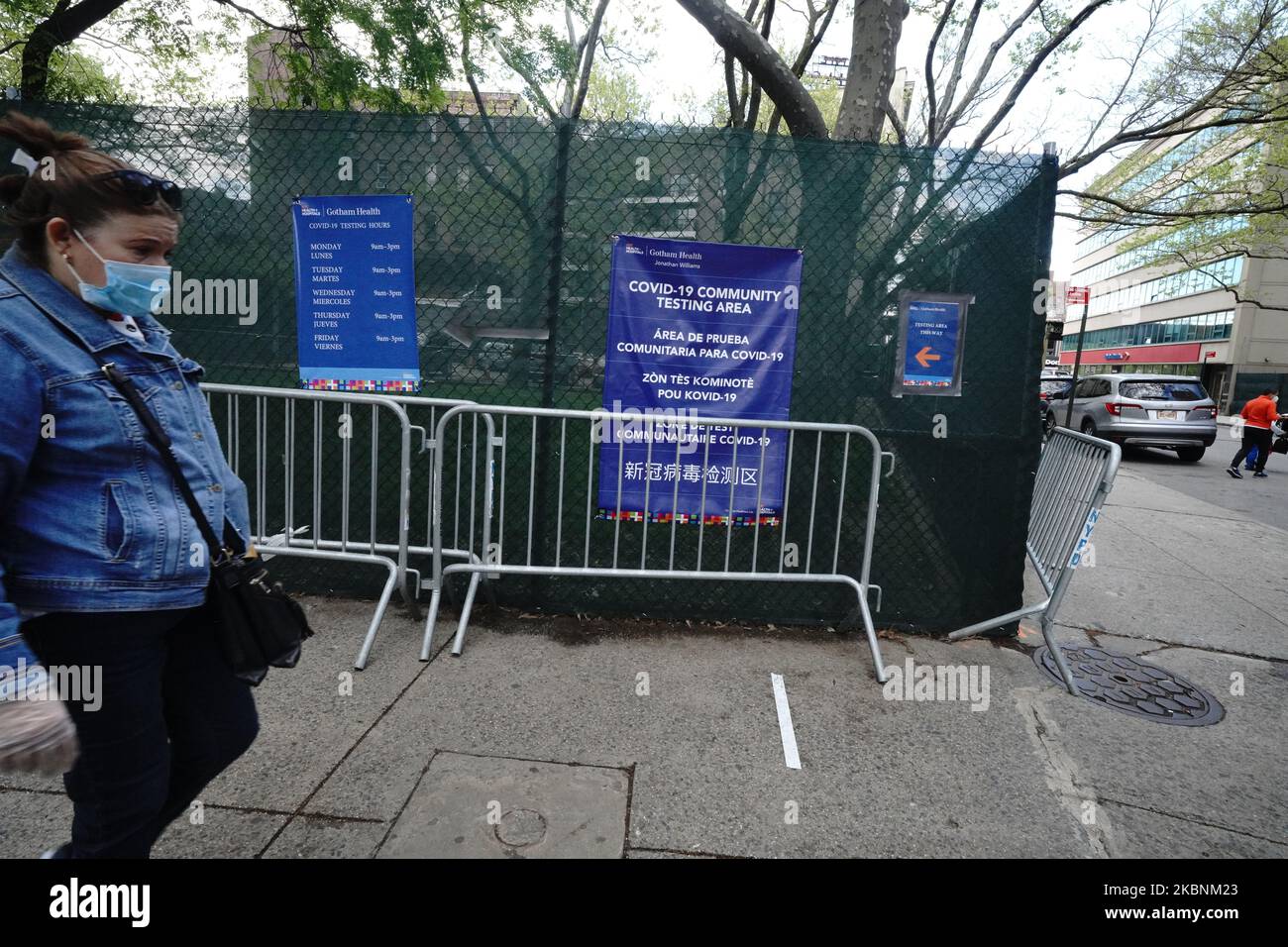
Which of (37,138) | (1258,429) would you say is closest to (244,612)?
(37,138)

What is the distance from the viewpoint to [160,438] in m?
1.64

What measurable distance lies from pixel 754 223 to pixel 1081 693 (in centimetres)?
328

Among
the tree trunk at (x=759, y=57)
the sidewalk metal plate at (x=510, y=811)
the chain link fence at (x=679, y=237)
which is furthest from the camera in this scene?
the tree trunk at (x=759, y=57)

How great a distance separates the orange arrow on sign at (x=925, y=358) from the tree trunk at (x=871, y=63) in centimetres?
304

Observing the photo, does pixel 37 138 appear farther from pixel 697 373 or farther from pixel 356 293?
pixel 697 373

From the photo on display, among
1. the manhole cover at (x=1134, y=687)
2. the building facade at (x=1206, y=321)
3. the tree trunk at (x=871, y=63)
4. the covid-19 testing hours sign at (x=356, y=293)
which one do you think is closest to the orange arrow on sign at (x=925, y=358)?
the manhole cover at (x=1134, y=687)

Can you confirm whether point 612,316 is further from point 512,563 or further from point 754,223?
point 512,563

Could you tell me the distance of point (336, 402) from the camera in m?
4.56

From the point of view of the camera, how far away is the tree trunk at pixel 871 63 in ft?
20.7

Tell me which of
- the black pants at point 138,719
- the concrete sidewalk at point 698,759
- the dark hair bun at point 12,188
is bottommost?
the concrete sidewalk at point 698,759

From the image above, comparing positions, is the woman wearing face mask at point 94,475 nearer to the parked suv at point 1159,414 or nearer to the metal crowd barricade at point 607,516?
the metal crowd barricade at point 607,516

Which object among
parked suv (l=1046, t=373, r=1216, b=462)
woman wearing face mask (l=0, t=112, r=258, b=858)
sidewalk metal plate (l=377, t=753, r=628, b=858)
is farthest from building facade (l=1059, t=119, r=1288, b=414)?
woman wearing face mask (l=0, t=112, r=258, b=858)

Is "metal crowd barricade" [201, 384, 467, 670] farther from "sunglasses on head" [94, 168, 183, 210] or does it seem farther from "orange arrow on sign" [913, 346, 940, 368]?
"orange arrow on sign" [913, 346, 940, 368]
